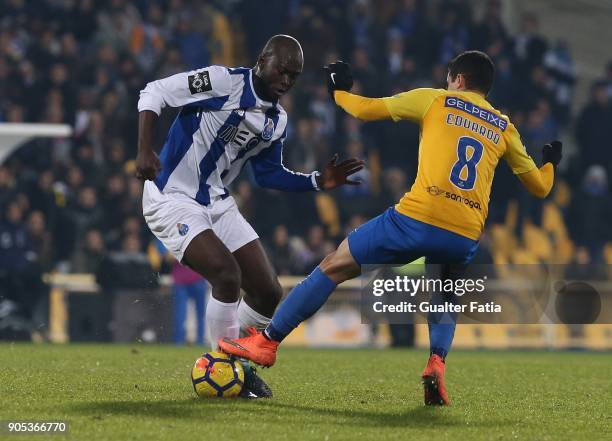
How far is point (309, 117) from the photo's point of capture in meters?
17.7

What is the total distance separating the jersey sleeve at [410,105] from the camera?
7102mm

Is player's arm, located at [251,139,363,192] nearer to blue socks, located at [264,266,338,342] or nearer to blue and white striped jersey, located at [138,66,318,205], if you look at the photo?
blue and white striped jersey, located at [138,66,318,205]

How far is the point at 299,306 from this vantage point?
7094 millimetres

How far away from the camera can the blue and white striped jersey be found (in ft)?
24.9

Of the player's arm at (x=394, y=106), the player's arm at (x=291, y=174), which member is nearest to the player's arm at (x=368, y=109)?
the player's arm at (x=394, y=106)

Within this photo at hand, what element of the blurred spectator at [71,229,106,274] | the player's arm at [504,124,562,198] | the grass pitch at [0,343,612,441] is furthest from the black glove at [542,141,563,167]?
the blurred spectator at [71,229,106,274]

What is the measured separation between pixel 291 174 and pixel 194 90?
1005mm

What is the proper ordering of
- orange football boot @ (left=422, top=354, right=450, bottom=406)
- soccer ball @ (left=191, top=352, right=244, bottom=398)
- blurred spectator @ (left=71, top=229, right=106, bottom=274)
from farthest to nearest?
blurred spectator @ (left=71, top=229, right=106, bottom=274)
soccer ball @ (left=191, top=352, right=244, bottom=398)
orange football boot @ (left=422, top=354, right=450, bottom=406)

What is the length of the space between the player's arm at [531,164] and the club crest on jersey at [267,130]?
4.86 ft

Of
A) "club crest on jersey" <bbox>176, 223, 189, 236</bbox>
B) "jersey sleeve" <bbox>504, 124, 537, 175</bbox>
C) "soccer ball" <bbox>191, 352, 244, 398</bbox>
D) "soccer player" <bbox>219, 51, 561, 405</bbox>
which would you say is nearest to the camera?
"soccer player" <bbox>219, 51, 561, 405</bbox>

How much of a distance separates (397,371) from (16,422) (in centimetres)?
474

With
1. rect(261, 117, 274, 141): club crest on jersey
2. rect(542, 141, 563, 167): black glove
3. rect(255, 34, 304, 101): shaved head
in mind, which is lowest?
rect(542, 141, 563, 167): black glove

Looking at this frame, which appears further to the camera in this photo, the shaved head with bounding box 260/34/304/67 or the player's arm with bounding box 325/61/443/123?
the shaved head with bounding box 260/34/304/67

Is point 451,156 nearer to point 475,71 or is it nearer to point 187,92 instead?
point 475,71
